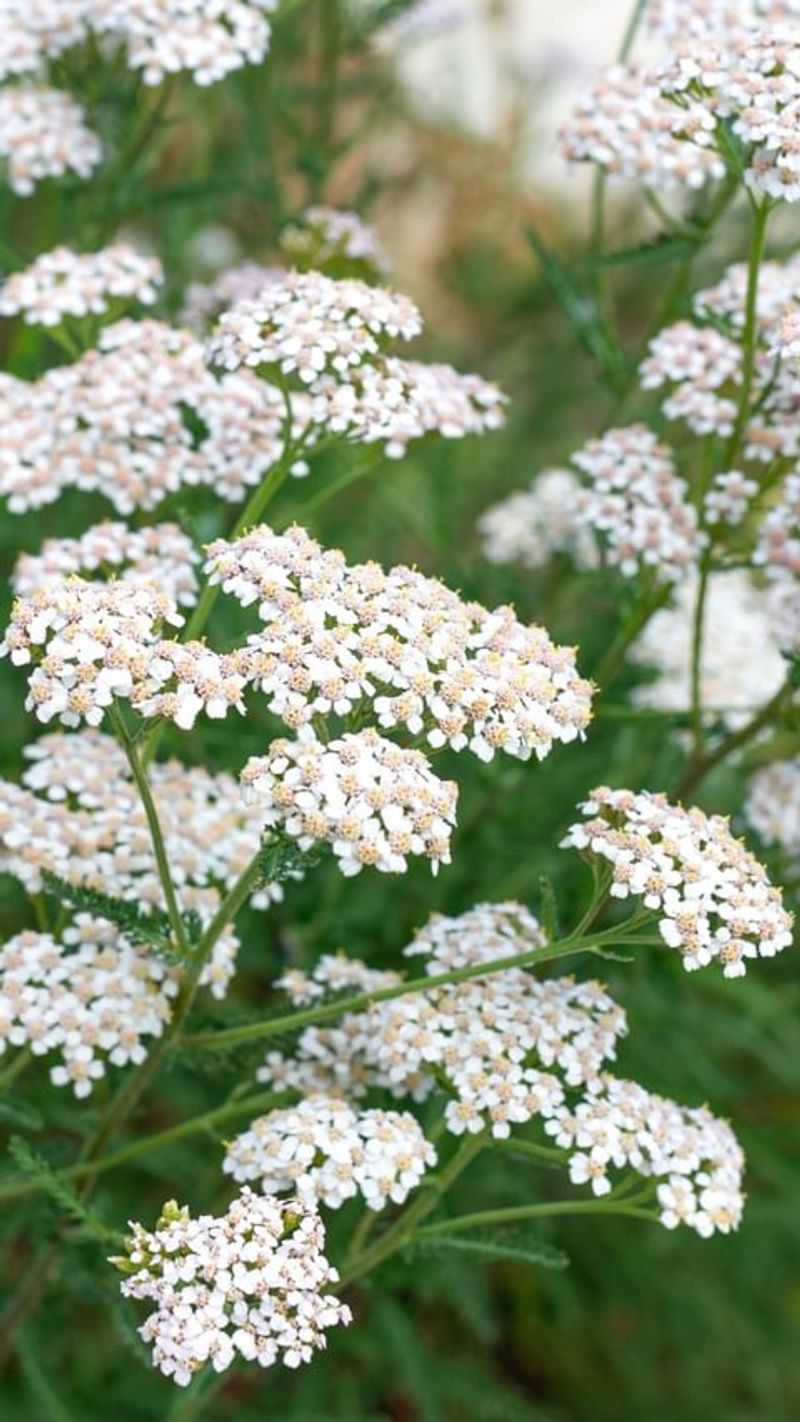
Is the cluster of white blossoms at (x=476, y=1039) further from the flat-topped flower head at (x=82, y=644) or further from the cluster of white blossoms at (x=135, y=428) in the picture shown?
the cluster of white blossoms at (x=135, y=428)

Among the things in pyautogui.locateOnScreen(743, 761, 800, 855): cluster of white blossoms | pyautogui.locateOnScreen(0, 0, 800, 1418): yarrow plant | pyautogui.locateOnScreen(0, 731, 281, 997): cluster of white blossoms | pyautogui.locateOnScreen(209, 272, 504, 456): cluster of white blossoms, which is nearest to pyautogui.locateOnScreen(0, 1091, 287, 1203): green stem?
pyautogui.locateOnScreen(0, 0, 800, 1418): yarrow plant

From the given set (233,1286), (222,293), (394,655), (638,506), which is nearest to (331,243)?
(222,293)

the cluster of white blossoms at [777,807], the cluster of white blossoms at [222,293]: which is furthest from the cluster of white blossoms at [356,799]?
the cluster of white blossoms at [222,293]

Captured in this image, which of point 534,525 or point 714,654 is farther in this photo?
point 534,525

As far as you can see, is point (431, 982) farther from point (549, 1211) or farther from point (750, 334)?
point (750, 334)

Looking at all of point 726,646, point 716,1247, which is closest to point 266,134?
point 726,646
